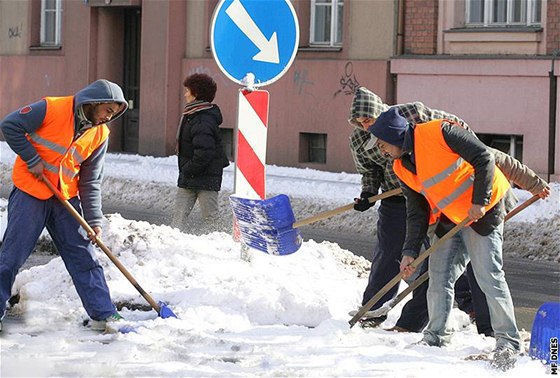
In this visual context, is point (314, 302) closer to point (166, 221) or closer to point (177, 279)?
point (177, 279)

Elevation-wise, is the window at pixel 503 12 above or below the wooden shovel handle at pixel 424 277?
above

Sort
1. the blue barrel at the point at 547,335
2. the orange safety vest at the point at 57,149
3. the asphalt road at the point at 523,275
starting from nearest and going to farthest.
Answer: the blue barrel at the point at 547,335 < the orange safety vest at the point at 57,149 < the asphalt road at the point at 523,275

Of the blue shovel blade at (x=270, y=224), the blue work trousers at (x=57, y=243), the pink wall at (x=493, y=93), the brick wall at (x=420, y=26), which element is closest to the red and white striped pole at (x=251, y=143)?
the blue shovel blade at (x=270, y=224)

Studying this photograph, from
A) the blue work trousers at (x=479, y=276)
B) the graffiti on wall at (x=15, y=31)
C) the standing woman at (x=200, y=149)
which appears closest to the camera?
the blue work trousers at (x=479, y=276)

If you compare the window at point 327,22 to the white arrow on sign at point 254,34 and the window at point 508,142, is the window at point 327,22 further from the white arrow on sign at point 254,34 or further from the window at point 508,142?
the white arrow on sign at point 254,34

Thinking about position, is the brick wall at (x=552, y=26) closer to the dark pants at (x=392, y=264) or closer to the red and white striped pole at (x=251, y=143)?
the red and white striped pole at (x=251, y=143)

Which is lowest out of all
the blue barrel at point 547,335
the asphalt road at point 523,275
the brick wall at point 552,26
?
the asphalt road at point 523,275

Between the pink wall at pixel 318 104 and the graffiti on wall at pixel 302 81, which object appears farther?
the graffiti on wall at pixel 302 81

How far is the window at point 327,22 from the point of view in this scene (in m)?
22.2

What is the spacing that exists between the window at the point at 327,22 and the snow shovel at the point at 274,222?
1315cm

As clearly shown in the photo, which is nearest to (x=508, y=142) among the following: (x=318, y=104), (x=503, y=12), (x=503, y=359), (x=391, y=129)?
(x=503, y=12)

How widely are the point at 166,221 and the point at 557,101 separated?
5785 millimetres

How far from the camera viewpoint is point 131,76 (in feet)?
86.1

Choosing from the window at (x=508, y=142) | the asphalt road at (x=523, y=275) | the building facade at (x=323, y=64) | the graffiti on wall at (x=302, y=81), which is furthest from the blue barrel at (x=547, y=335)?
the graffiti on wall at (x=302, y=81)
